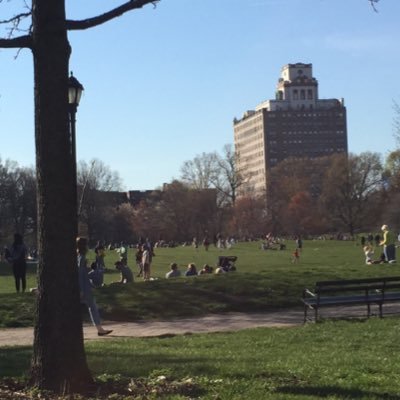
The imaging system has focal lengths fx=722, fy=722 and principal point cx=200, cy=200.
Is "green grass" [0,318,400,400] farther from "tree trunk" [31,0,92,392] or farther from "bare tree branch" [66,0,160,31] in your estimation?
"bare tree branch" [66,0,160,31]

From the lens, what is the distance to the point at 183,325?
14648 millimetres

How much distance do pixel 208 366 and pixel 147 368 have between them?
2.22ft

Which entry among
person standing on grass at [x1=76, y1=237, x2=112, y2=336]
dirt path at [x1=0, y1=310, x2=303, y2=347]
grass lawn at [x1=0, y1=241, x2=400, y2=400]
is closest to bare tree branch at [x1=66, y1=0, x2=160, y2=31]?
grass lawn at [x1=0, y1=241, x2=400, y2=400]

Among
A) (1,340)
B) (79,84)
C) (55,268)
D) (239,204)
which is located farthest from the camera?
(239,204)

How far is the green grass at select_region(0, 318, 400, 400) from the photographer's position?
6359mm

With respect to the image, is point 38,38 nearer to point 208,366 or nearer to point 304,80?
point 208,366

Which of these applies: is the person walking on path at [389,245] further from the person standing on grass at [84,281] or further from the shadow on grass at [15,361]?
the shadow on grass at [15,361]

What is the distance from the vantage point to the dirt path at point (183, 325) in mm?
13273

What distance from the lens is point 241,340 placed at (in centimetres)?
1138

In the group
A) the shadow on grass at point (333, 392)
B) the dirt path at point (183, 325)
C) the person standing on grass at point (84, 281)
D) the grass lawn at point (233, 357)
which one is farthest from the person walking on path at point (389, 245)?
the shadow on grass at point (333, 392)

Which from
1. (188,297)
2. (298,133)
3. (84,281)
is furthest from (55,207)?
(298,133)

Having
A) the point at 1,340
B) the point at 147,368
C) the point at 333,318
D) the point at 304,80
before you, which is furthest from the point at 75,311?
the point at 304,80

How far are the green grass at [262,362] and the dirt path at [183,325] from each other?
47.4 inches

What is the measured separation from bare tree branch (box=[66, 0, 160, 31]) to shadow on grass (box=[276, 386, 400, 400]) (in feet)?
12.6
